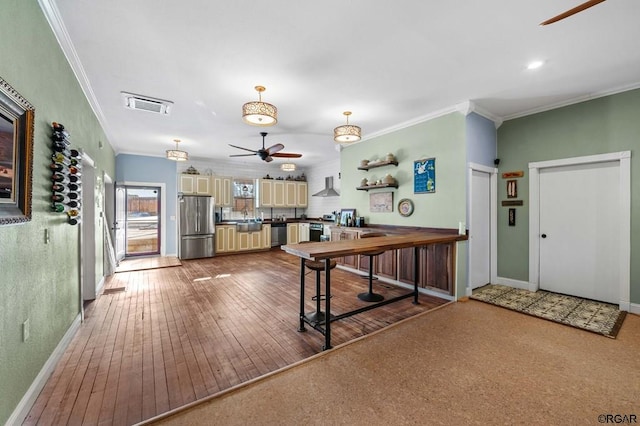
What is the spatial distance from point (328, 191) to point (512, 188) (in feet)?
15.1

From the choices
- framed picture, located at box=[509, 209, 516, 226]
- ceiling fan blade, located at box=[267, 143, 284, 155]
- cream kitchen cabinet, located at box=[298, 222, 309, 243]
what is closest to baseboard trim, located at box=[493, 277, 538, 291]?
framed picture, located at box=[509, 209, 516, 226]

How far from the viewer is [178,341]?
8.61 feet

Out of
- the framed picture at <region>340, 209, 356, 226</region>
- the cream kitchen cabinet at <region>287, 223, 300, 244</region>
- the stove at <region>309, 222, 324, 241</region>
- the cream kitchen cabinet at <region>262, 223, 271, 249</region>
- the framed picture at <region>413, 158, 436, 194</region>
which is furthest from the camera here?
the cream kitchen cabinet at <region>287, 223, 300, 244</region>

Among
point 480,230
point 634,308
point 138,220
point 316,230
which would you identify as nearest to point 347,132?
point 480,230

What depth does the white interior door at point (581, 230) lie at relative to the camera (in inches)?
138

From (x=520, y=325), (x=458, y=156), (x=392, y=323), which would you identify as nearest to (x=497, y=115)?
(x=458, y=156)

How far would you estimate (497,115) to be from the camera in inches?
168

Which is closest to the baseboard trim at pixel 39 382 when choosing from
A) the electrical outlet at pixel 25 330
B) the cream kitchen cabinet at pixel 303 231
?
the electrical outlet at pixel 25 330

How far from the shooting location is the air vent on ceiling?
3594mm

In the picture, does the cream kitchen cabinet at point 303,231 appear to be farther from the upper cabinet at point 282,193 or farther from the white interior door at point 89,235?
the white interior door at point 89,235

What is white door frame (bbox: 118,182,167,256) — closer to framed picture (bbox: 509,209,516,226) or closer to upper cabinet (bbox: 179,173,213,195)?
upper cabinet (bbox: 179,173,213,195)

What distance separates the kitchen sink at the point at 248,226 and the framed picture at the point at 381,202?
12.9ft

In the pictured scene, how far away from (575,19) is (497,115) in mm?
2242

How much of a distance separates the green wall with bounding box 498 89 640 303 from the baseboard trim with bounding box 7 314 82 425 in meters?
5.69
